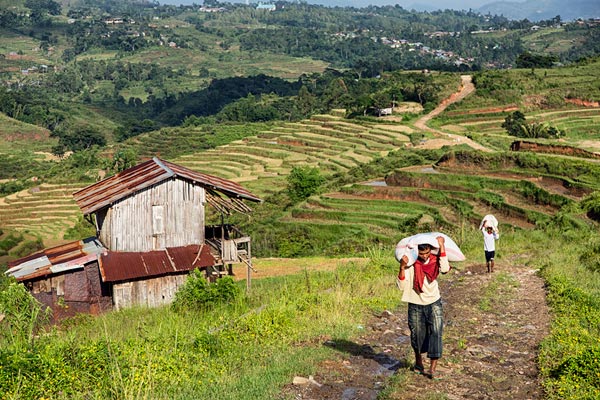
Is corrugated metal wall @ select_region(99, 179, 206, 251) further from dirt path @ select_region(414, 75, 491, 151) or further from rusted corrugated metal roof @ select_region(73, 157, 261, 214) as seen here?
dirt path @ select_region(414, 75, 491, 151)

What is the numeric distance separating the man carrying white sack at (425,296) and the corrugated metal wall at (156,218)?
1060 centimetres

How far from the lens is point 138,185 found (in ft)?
52.7

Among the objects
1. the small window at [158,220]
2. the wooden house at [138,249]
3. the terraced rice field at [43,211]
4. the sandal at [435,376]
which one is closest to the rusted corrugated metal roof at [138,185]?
the wooden house at [138,249]

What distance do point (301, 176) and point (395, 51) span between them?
5637 inches

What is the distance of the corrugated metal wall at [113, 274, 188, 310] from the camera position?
50.4 ft

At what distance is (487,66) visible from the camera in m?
146

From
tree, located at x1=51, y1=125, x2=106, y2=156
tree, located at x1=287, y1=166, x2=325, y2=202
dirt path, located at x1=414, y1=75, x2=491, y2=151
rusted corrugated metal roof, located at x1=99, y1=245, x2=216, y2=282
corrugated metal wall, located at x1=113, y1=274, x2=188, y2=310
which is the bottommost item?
tree, located at x1=51, y1=125, x2=106, y2=156

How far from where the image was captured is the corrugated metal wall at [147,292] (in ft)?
50.4

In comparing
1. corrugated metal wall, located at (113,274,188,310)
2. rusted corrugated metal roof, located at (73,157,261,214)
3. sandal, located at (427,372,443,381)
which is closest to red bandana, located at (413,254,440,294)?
sandal, located at (427,372,443,381)

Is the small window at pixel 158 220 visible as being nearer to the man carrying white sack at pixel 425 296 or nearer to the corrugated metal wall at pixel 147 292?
the corrugated metal wall at pixel 147 292

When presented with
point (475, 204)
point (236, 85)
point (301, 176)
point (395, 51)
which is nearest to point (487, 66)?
point (395, 51)

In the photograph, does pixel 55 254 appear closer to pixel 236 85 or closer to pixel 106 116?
pixel 106 116

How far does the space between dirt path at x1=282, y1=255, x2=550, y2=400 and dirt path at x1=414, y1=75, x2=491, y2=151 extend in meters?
28.7

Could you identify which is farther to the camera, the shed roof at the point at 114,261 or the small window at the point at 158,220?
the small window at the point at 158,220
